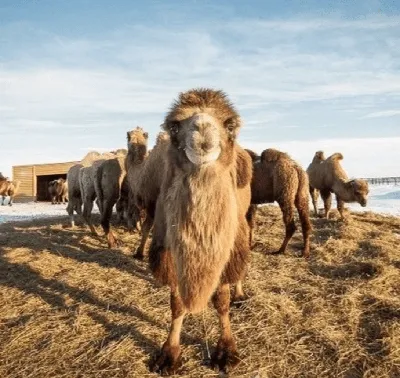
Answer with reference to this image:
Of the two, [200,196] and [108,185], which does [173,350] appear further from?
[108,185]

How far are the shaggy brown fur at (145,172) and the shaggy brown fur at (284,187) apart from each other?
231 cm

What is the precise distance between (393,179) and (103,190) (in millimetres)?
54275

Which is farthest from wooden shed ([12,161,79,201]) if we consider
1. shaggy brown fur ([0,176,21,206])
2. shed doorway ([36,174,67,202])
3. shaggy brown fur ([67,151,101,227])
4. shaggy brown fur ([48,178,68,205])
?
shaggy brown fur ([67,151,101,227])

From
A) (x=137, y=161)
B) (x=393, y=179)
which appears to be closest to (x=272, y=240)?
(x=137, y=161)

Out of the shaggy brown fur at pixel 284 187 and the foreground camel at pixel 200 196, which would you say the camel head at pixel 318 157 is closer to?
the shaggy brown fur at pixel 284 187

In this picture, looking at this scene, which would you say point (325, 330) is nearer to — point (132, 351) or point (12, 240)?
point (132, 351)

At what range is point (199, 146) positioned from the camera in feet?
10.3

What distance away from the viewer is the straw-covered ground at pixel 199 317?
4031mm

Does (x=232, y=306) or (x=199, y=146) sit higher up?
(x=199, y=146)

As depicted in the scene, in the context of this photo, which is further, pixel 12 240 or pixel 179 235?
pixel 12 240

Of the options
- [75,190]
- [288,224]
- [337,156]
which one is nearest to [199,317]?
[288,224]

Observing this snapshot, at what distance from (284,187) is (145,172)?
10.1 ft

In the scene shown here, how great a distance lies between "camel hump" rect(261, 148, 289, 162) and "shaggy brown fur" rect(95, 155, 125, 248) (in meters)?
3.23

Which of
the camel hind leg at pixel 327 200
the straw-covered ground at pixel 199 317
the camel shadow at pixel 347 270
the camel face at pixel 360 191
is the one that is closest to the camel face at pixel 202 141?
the straw-covered ground at pixel 199 317
